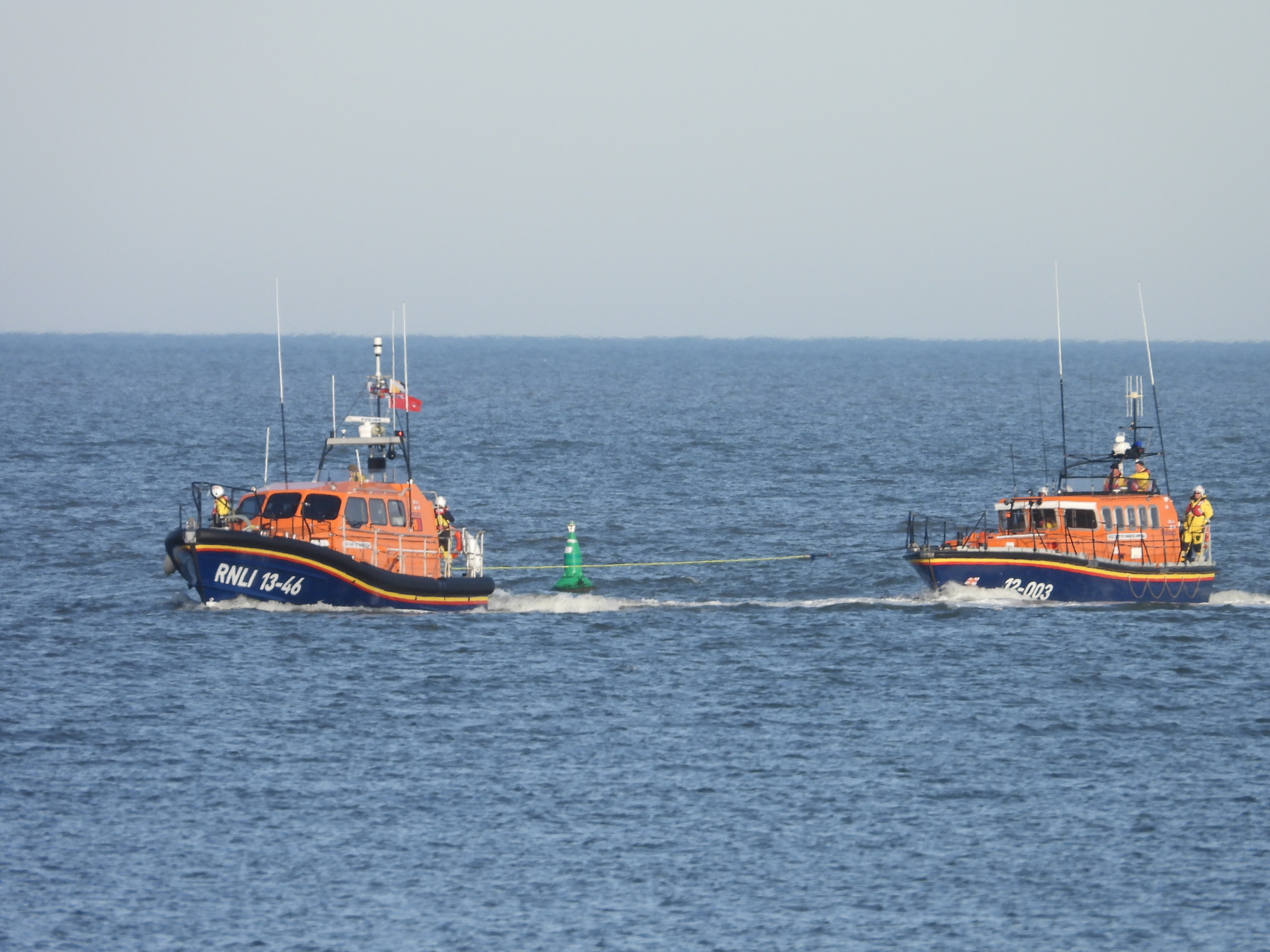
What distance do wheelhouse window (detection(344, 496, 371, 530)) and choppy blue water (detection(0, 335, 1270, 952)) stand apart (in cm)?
175

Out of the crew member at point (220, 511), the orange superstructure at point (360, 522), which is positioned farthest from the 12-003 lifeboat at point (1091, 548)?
the crew member at point (220, 511)

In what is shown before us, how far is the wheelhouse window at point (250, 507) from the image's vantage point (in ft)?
109

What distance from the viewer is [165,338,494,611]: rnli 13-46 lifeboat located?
32.1m

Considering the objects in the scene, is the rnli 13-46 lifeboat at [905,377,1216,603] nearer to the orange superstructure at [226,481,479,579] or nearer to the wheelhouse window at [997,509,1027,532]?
Answer: the wheelhouse window at [997,509,1027,532]

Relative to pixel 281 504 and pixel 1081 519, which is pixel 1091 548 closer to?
pixel 1081 519

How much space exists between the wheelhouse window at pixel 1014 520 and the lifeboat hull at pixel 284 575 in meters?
11.5

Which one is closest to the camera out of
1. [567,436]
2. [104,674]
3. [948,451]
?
[104,674]

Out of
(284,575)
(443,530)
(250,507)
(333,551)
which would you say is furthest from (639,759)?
(250,507)

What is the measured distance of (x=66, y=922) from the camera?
62.5ft

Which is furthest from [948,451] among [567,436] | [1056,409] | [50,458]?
[1056,409]

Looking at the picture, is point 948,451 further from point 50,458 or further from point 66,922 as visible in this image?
point 66,922

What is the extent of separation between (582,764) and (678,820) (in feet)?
8.89

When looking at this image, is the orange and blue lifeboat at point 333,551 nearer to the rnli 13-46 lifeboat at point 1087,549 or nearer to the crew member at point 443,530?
the crew member at point 443,530

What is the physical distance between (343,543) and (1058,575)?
14.0 metres
